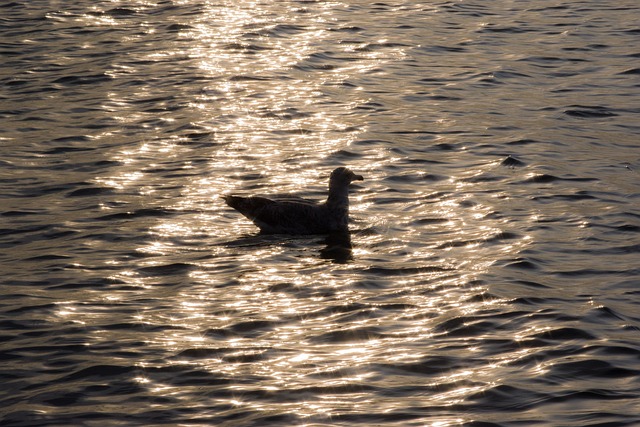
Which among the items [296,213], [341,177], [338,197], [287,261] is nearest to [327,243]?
[296,213]

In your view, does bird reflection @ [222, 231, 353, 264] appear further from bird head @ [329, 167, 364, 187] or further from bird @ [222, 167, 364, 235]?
bird head @ [329, 167, 364, 187]

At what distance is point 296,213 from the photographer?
1770 cm

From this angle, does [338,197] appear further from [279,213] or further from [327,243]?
[279,213]

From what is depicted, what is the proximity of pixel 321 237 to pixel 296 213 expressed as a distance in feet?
1.67

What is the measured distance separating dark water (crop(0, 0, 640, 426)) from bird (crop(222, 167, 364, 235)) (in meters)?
0.25

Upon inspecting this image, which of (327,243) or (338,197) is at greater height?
(338,197)

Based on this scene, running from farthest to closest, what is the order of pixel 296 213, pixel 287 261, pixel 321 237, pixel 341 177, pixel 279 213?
1. pixel 341 177
2. pixel 321 237
3. pixel 296 213
4. pixel 279 213
5. pixel 287 261

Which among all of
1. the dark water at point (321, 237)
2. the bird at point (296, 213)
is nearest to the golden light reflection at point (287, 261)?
the dark water at point (321, 237)

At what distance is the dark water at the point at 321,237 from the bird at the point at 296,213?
0.25 meters

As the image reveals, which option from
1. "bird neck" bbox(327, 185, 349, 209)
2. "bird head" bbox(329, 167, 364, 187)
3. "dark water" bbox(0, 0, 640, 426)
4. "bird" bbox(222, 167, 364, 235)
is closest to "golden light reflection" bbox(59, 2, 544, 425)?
"dark water" bbox(0, 0, 640, 426)

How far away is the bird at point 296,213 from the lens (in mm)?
17562

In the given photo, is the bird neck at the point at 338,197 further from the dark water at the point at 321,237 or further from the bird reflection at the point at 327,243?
the dark water at the point at 321,237

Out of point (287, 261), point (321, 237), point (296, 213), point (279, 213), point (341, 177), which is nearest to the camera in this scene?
point (287, 261)

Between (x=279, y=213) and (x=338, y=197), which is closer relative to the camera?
(x=279, y=213)
